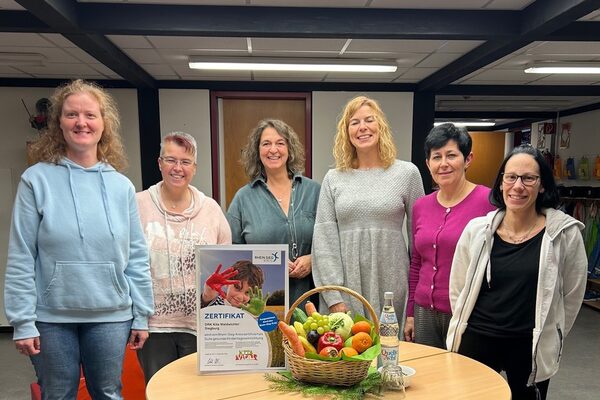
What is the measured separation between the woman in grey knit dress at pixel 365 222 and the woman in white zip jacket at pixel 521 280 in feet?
0.92

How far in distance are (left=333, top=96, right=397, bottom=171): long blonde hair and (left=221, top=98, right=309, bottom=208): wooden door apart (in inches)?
118

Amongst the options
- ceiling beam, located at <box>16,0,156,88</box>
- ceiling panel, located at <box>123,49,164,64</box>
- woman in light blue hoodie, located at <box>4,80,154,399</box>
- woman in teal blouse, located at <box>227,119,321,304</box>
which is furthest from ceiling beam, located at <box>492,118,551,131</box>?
woman in light blue hoodie, located at <box>4,80,154,399</box>

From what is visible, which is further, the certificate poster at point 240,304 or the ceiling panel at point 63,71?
the ceiling panel at point 63,71

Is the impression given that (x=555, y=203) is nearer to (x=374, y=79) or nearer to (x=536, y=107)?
(x=374, y=79)

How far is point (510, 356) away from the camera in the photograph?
1.53 m

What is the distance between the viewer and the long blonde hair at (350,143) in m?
1.79

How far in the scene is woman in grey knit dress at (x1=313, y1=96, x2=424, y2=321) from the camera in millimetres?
1745

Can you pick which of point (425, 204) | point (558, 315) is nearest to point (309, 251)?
point (425, 204)

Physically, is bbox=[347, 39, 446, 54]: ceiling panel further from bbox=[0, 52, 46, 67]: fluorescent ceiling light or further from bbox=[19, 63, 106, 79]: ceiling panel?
bbox=[0, 52, 46, 67]: fluorescent ceiling light

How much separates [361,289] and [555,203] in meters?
0.79

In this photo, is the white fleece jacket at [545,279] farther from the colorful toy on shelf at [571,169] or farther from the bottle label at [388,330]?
the colorful toy on shelf at [571,169]

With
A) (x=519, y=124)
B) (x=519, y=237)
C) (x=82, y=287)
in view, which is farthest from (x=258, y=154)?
(x=519, y=124)

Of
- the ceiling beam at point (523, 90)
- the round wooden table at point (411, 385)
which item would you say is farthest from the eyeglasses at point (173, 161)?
the ceiling beam at point (523, 90)

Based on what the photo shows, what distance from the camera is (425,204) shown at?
179cm
